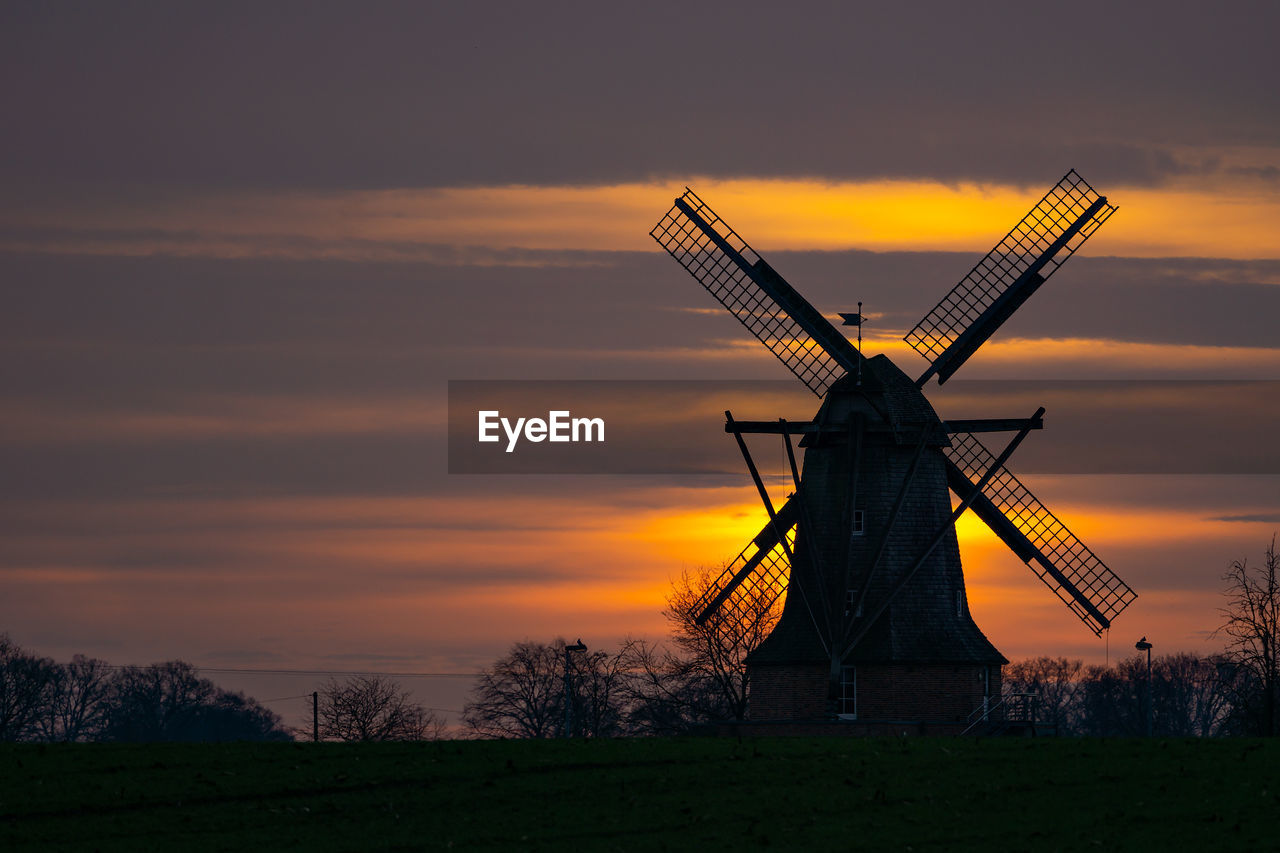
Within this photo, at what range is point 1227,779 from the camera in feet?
122

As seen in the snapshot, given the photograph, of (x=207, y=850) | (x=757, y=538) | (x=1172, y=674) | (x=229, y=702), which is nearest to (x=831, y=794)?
(x=207, y=850)

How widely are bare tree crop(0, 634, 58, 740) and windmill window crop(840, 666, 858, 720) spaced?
66802 millimetres

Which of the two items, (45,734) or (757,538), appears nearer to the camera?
(757,538)

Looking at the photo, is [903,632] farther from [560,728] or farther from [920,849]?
[560,728]

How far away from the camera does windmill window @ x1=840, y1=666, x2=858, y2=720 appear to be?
175 feet

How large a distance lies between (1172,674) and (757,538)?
119076 mm

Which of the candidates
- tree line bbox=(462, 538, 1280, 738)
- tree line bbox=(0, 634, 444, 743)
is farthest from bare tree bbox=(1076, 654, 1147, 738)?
tree line bbox=(0, 634, 444, 743)

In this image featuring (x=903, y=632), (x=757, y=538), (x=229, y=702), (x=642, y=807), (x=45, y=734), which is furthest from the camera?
(x=229, y=702)

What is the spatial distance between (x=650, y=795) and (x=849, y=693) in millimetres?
17745

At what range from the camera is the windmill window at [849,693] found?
53.4m

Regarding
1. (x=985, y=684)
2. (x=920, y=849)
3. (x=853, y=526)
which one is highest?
(x=853, y=526)

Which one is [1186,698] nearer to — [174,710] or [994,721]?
[174,710]

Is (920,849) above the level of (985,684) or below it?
below

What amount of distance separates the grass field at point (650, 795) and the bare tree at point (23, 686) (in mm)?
71672
